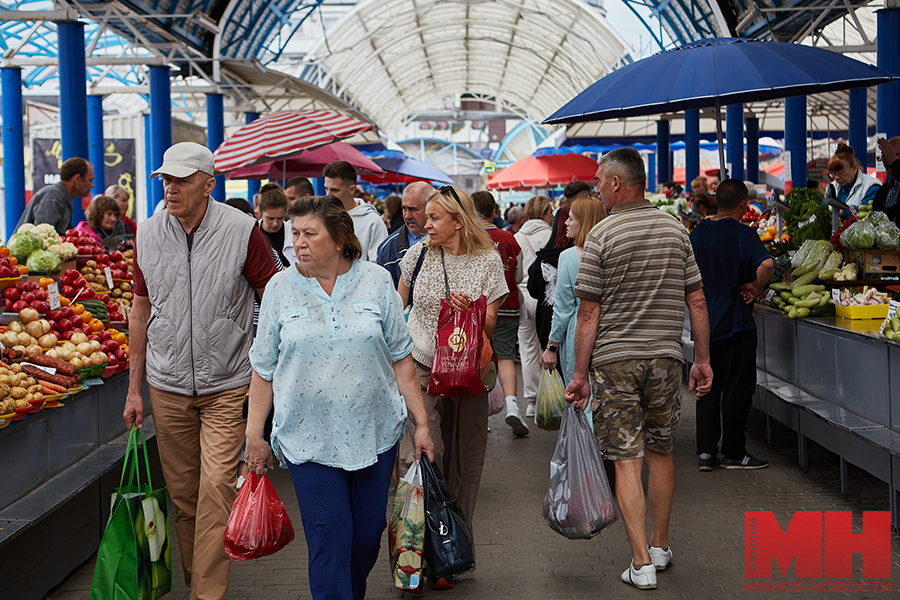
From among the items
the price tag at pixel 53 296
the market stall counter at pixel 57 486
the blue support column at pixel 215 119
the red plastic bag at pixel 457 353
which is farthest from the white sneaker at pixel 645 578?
the blue support column at pixel 215 119

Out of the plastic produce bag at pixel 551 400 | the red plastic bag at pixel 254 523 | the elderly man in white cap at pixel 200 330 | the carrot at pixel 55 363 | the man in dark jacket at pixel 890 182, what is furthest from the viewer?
the man in dark jacket at pixel 890 182

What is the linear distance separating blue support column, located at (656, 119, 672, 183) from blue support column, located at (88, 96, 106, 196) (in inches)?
517

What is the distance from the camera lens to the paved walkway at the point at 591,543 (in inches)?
160

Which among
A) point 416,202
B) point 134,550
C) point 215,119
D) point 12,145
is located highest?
point 215,119

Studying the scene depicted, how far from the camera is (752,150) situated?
23328 mm

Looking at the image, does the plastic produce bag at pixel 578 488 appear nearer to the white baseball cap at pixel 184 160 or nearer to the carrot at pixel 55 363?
the white baseball cap at pixel 184 160

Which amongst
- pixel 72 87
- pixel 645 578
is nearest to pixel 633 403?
pixel 645 578

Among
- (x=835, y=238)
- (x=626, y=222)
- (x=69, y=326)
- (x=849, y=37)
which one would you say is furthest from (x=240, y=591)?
(x=849, y=37)

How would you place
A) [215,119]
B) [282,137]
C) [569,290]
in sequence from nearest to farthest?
1. [569,290]
2. [282,137]
3. [215,119]

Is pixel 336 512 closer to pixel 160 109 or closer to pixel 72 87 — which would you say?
pixel 72 87

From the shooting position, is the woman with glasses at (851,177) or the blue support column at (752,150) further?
the blue support column at (752,150)

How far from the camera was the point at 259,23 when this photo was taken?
2112cm

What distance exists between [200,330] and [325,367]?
0.84 m

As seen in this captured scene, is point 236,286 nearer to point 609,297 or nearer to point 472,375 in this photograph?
point 472,375
